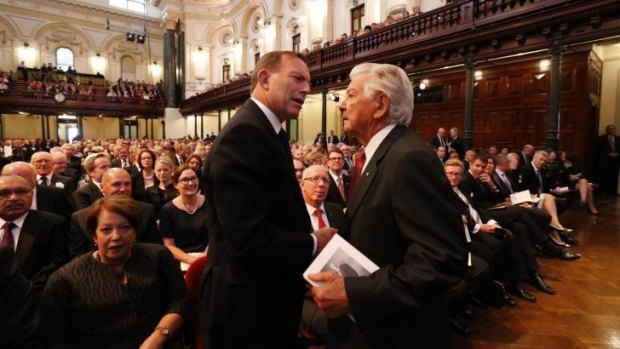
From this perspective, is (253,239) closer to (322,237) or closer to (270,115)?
(322,237)

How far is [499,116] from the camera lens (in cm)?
1062

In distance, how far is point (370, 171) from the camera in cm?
128

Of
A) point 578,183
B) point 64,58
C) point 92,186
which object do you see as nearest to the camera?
point 92,186

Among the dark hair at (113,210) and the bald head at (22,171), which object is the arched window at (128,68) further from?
the dark hair at (113,210)

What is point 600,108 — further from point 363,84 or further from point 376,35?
point 363,84

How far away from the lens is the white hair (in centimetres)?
130

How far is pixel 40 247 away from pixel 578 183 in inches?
368

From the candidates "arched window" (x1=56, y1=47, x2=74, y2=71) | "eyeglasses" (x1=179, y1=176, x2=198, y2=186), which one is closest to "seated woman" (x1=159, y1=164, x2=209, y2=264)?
"eyeglasses" (x1=179, y1=176, x2=198, y2=186)

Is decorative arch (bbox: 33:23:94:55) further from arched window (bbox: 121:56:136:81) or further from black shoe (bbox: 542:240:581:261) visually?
black shoe (bbox: 542:240:581:261)

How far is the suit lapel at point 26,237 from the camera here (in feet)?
7.57

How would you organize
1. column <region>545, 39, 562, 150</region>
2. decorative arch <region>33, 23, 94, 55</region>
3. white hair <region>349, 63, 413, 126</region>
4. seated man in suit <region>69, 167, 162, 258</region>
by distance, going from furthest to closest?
decorative arch <region>33, 23, 94, 55</region>, column <region>545, 39, 562, 150</region>, seated man in suit <region>69, 167, 162, 258</region>, white hair <region>349, 63, 413, 126</region>

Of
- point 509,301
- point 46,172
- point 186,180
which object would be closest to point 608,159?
point 509,301

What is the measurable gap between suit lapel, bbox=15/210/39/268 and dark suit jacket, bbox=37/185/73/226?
776 millimetres

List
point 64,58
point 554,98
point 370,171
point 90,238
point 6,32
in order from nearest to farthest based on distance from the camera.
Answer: point 370,171, point 90,238, point 554,98, point 6,32, point 64,58
